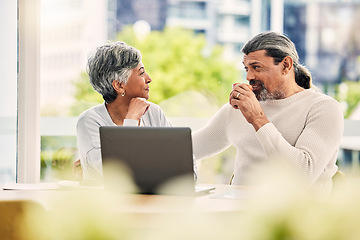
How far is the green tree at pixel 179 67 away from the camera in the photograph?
10.9 ft

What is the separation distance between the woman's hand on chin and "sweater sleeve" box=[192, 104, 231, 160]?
0.96 feet

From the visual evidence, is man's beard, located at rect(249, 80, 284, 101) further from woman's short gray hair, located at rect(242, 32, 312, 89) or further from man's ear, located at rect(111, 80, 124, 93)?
man's ear, located at rect(111, 80, 124, 93)

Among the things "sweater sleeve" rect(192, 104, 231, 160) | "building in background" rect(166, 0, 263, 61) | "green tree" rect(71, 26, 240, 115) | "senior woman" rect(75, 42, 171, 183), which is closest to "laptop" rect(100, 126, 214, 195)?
"senior woman" rect(75, 42, 171, 183)

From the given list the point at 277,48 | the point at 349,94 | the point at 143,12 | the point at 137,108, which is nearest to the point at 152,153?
the point at 137,108

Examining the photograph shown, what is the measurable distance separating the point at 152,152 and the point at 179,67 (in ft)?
6.31

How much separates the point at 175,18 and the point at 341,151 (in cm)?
138

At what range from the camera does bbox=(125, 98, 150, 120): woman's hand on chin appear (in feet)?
6.96

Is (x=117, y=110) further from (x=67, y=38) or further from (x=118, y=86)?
(x=67, y=38)

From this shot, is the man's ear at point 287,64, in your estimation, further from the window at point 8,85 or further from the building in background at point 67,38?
the window at point 8,85

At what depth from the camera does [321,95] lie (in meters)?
2.12

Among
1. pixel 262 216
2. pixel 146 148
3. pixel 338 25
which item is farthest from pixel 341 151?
pixel 262 216

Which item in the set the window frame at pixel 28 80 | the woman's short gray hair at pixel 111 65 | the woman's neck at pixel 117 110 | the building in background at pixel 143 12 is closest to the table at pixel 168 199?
the woman's neck at pixel 117 110

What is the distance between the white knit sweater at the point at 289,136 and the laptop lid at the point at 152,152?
1.89 ft

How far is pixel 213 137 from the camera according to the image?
7.62 ft
